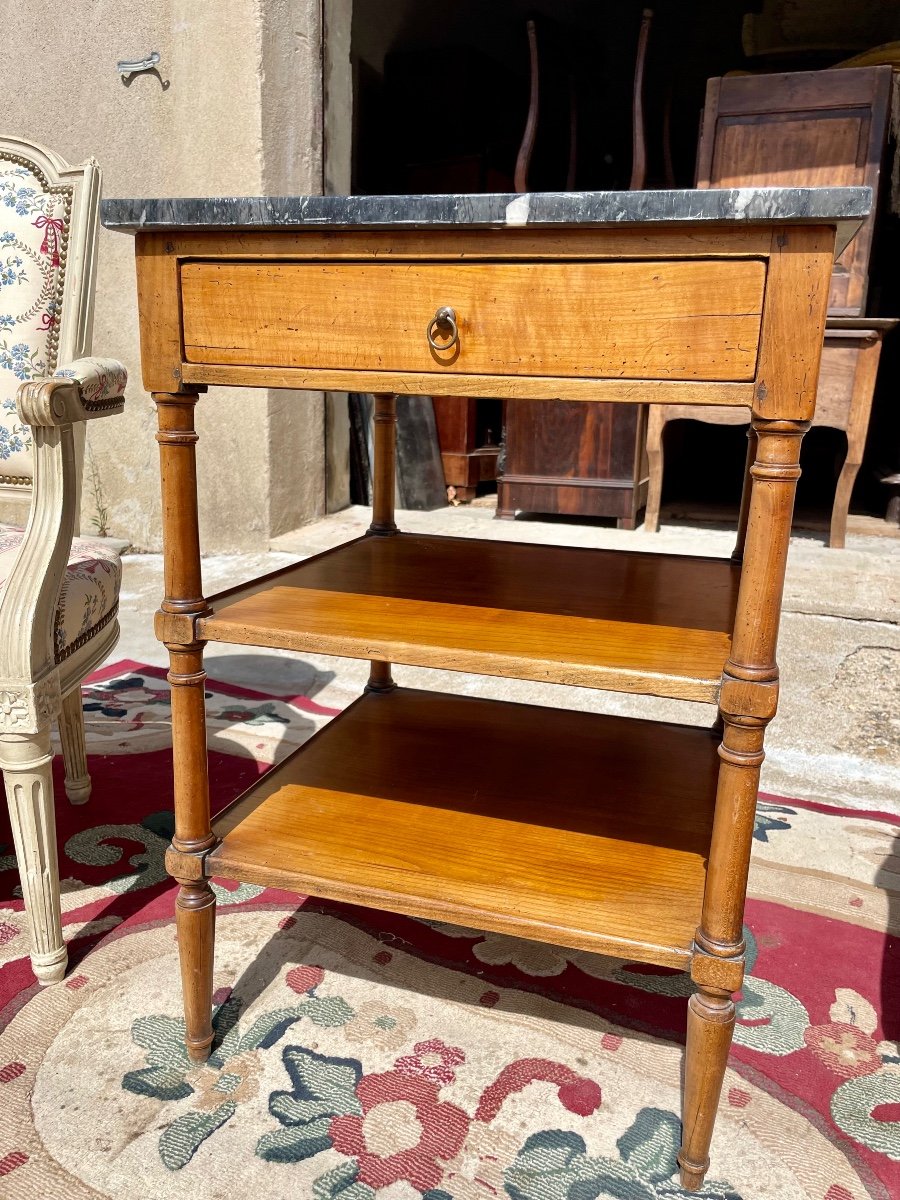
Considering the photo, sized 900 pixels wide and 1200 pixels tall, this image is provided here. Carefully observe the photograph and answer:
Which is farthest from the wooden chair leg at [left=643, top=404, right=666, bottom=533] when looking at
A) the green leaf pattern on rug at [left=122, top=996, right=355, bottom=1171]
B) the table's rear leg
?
the green leaf pattern on rug at [left=122, top=996, right=355, bottom=1171]

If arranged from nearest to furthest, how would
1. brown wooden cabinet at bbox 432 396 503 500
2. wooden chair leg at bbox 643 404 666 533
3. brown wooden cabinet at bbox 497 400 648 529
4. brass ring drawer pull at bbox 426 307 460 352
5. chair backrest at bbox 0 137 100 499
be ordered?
brass ring drawer pull at bbox 426 307 460 352, chair backrest at bbox 0 137 100 499, wooden chair leg at bbox 643 404 666 533, brown wooden cabinet at bbox 497 400 648 529, brown wooden cabinet at bbox 432 396 503 500

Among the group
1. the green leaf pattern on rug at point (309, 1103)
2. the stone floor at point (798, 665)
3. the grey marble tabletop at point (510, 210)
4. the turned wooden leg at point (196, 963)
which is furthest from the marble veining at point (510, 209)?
the stone floor at point (798, 665)

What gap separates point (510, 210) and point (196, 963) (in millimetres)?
995

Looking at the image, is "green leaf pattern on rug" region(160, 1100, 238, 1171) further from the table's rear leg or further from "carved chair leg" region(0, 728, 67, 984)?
the table's rear leg

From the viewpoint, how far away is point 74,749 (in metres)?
1.81

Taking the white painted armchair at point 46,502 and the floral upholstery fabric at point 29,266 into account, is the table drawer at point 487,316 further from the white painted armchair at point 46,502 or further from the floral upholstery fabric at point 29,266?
the floral upholstery fabric at point 29,266

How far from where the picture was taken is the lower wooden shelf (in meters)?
1.12

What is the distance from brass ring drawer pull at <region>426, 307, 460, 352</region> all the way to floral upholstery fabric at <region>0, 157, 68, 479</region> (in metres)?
0.98

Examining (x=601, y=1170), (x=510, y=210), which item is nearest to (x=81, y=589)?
(x=510, y=210)

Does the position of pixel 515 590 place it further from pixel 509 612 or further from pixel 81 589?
pixel 81 589

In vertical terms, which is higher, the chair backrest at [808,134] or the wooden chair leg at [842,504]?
the chair backrest at [808,134]

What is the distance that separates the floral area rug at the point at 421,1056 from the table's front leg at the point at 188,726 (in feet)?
0.36

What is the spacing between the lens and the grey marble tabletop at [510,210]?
85cm

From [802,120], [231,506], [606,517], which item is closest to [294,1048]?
[231,506]
